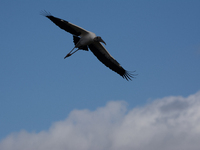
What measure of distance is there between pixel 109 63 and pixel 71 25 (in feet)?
13.5

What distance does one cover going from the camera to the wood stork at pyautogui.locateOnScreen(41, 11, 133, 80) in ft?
73.1

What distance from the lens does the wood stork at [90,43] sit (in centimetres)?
2229

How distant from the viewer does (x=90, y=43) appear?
23062 mm

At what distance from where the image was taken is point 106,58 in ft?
80.4

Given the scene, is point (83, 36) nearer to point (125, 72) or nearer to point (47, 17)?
point (47, 17)

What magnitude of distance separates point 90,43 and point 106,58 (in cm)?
201

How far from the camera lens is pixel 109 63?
2466 cm

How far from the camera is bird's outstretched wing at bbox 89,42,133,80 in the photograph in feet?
79.0

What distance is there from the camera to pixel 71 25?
2222 centimetres

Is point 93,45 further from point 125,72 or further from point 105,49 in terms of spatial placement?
point 125,72

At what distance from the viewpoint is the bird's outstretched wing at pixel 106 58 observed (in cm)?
2408

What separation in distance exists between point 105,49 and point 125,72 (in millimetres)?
2205

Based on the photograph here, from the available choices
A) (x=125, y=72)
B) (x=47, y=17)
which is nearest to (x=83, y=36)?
(x=47, y=17)

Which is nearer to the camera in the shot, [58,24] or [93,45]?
[58,24]
